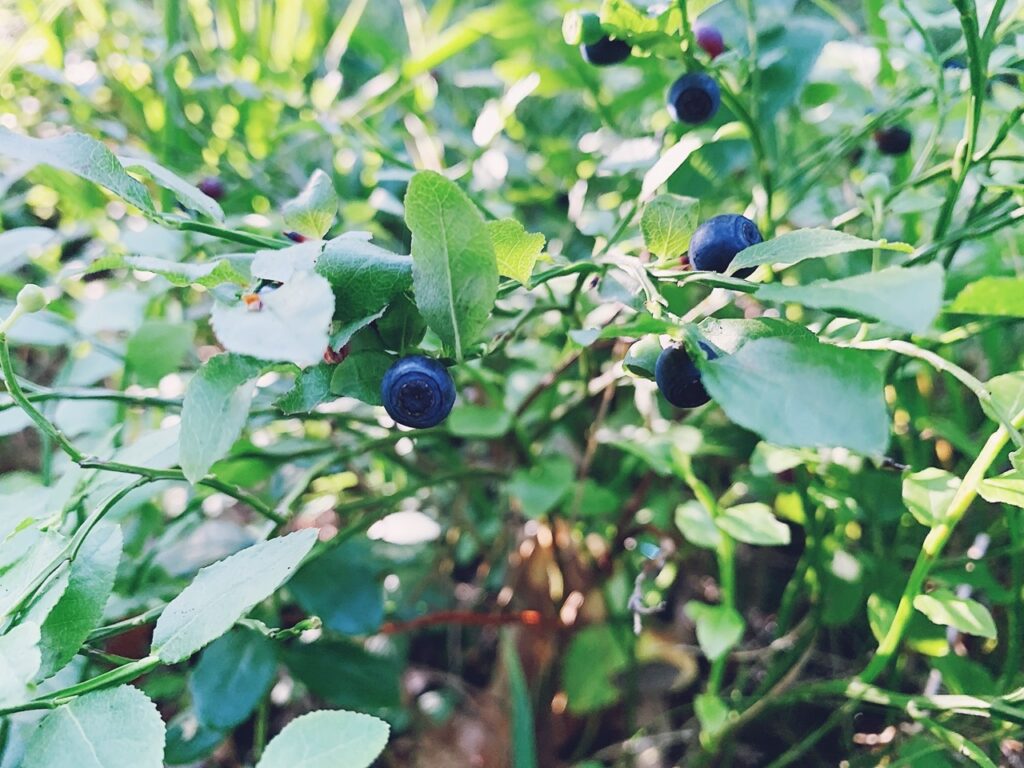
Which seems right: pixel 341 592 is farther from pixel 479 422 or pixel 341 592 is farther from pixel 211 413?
pixel 211 413

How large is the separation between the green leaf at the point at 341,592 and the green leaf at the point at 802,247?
53cm

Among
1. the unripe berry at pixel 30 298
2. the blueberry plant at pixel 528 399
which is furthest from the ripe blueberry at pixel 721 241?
the unripe berry at pixel 30 298

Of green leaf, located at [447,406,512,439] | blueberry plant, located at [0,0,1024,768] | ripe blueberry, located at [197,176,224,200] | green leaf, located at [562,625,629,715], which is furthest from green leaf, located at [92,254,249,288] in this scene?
green leaf, located at [562,625,629,715]

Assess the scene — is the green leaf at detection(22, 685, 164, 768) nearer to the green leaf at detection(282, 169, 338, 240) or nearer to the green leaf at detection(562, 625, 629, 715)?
the green leaf at detection(282, 169, 338, 240)

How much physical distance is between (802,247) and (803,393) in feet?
0.32

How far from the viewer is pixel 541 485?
813 millimetres

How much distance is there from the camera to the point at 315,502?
105 centimetres

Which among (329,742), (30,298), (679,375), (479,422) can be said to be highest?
(30,298)

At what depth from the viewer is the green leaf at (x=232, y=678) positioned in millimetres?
755

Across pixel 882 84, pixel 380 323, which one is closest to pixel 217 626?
pixel 380 323

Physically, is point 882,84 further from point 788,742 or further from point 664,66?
point 788,742

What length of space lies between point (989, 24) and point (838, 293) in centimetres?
31

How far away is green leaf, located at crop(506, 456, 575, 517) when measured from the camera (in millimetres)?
786

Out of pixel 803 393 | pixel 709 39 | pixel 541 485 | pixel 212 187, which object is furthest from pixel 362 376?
pixel 212 187
